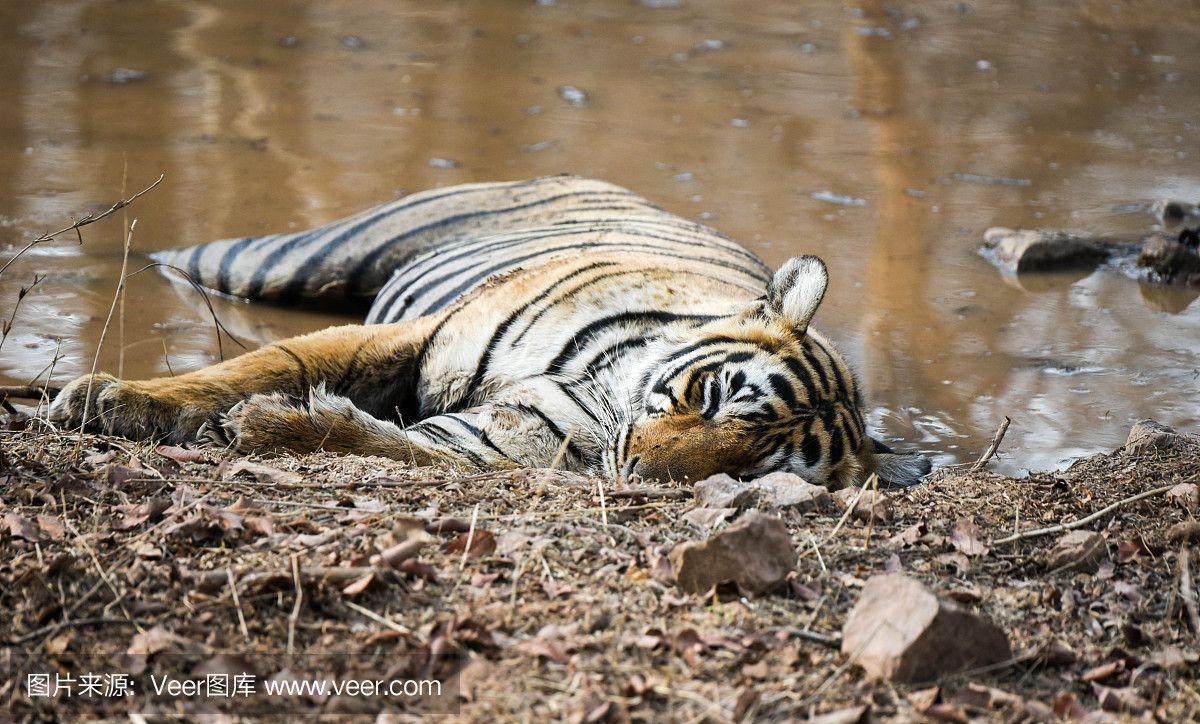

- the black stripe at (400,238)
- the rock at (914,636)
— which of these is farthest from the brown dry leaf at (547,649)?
the black stripe at (400,238)

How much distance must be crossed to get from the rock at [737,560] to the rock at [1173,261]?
14.1 ft

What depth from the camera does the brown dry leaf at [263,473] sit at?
2543 millimetres

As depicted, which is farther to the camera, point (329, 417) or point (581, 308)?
point (581, 308)

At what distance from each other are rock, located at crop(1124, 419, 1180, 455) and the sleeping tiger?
1.94ft

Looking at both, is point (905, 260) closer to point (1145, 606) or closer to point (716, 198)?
point (716, 198)

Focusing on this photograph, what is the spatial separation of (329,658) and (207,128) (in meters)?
5.62

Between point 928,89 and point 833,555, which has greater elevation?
point 833,555

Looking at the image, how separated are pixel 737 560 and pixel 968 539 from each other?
624 mm

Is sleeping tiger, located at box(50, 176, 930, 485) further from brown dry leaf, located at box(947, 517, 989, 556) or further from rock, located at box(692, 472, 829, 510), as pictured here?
brown dry leaf, located at box(947, 517, 989, 556)

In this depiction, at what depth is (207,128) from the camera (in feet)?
22.4

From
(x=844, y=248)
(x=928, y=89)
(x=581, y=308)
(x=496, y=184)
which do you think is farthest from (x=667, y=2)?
(x=581, y=308)

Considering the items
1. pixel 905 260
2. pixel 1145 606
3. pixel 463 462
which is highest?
pixel 1145 606

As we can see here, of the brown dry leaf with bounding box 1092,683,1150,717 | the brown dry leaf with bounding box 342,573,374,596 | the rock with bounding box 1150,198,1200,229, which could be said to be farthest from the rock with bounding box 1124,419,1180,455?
the rock with bounding box 1150,198,1200,229

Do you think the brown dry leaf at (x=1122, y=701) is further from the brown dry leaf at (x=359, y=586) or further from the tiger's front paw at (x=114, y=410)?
the tiger's front paw at (x=114, y=410)
